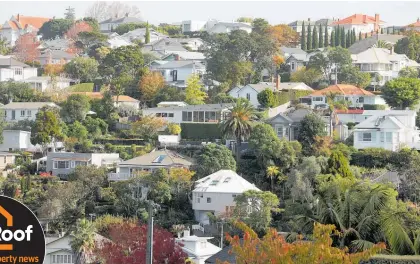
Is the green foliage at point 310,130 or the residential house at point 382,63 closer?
the green foliage at point 310,130

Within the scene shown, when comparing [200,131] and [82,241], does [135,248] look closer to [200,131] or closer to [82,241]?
[82,241]

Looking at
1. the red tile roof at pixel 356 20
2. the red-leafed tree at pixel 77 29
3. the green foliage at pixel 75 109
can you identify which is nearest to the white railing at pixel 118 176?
the green foliage at pixel 75 109

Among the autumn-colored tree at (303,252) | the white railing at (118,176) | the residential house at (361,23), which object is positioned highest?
the residential house at (361,23)

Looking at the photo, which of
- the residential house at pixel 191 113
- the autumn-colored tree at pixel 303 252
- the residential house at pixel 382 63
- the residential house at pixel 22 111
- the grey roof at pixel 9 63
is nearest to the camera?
the autumn-colored tree at pixel 303 252

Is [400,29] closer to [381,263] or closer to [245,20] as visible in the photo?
[245,20]

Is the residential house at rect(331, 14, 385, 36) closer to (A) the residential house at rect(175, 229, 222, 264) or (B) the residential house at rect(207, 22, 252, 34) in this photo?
(B) the residential house at rect(207, 22, 252, 34)

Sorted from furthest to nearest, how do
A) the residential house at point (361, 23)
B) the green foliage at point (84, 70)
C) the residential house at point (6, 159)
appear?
1. the residential house at point (361, 23)
2. the green foliage at point (84, 70)
3. the residential house at point (6, 159)

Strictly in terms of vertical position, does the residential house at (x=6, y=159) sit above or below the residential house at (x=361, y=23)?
below

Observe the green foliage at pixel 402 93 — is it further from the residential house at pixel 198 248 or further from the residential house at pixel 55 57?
the residential house at pixel 55 57
